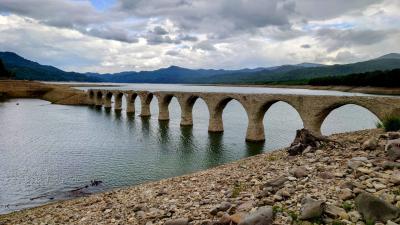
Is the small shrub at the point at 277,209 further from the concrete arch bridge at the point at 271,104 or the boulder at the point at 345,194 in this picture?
the concrete arch bridge at the point at 271,104

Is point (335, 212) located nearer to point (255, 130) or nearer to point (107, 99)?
point (255, 130)

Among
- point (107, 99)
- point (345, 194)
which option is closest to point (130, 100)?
point (107, 99)

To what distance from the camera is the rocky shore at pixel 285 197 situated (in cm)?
912

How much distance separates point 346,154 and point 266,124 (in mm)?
45676

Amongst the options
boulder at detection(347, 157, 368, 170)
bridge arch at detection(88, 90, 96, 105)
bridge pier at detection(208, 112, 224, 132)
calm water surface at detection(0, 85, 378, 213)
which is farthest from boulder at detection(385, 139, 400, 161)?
bridge arch at detection(88, 90, 96, 105)

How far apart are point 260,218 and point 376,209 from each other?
9.04ft

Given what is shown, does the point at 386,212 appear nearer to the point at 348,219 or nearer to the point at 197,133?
the point at 348,219

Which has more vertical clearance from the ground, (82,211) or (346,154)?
(346,154)

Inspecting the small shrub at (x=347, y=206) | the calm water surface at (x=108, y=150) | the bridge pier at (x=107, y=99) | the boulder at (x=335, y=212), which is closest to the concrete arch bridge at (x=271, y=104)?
the calm water surface at (x=108, y=150)

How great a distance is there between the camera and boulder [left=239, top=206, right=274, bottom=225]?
9.09m

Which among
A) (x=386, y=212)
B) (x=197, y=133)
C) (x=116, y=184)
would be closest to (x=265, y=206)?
(x=386, y=212)

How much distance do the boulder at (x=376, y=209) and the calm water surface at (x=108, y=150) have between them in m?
20.5

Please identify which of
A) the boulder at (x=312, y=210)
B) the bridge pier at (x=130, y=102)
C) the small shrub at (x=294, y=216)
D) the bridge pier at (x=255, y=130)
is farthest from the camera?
the bridge pier at (x=130, y=102)

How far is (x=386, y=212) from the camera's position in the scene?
27.7 feet
